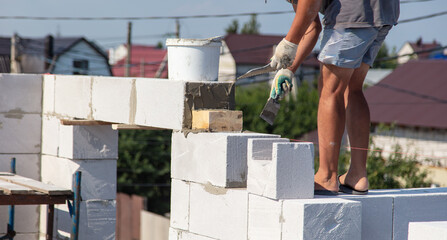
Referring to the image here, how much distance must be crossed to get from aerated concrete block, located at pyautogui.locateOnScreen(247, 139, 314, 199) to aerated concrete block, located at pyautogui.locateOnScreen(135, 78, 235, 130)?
89cm

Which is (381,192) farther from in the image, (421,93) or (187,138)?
(421,93)

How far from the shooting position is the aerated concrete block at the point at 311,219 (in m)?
Result: 3.52

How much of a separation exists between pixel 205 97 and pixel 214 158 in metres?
0.59

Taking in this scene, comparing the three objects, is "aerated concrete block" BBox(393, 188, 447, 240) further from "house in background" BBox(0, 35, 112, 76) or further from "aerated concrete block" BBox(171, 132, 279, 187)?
"house in background" BBox(0, 35, 112, 76)

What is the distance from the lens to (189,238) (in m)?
4.48

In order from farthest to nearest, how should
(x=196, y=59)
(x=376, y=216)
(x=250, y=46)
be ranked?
(x=250, y=46) → (x=196, y=59) → (x=376, y=216)

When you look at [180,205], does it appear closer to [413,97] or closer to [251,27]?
[413,97]

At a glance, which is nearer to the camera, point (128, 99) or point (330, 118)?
point (330, 118)

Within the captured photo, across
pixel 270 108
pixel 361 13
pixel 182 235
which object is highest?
pixel 361 13

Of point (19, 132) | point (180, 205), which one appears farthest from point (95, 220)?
point (180, 205)

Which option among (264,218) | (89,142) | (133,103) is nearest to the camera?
(264,218)

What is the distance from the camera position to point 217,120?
442 centimetres

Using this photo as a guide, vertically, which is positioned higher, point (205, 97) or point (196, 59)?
point (196, 59)

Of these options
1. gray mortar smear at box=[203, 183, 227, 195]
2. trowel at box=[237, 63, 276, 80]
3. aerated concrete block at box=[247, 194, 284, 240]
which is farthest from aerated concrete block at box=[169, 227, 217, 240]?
trowel at box=[237, 63, 276, 80]
